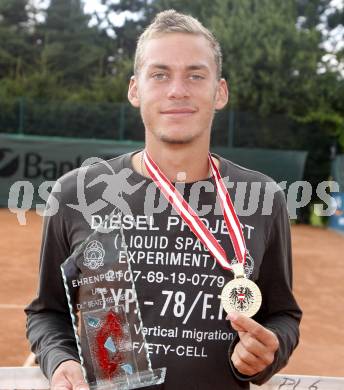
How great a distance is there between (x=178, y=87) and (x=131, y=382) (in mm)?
900

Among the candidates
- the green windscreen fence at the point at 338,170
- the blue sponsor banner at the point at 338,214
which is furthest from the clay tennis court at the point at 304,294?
the green windscreen fence at the point at 338,170

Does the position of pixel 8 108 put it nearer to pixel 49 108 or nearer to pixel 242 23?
pixel 49 108

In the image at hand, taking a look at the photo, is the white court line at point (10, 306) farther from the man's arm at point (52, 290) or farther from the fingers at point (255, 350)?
the fingers at point (255, 350)

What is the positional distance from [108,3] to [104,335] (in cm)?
4207

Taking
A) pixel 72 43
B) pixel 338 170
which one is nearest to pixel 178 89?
pixel 338 170

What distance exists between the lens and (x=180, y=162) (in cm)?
195

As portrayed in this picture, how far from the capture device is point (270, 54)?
19.8 meters

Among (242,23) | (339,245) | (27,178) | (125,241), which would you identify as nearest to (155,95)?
(125,241)

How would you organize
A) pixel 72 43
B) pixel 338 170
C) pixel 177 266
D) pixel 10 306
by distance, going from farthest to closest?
1. pixel 72 43
2. pixel 338 170
3. pixel 10 306
4. pixel 177 266

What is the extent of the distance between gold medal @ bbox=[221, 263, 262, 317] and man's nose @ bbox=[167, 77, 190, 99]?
1.81 feet

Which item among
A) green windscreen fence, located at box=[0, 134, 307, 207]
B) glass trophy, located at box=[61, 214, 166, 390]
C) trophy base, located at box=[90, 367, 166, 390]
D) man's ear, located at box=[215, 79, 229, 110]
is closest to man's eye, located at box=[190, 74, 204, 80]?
man's ear, located at box=[215, 79, 229, 110]

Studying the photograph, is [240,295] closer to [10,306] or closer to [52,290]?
[52,290]

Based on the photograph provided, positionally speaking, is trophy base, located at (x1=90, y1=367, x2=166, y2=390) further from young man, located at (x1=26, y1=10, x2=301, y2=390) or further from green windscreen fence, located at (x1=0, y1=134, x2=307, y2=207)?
green windscreen fence, located at (x1=0, y1=134, x2=307, y2=207)

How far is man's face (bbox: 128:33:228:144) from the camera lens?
6.08 feet
